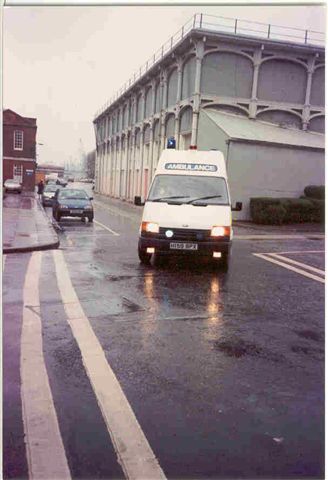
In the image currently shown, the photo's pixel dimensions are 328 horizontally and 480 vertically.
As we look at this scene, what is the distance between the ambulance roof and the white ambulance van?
2cm

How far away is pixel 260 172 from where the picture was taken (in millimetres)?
23297

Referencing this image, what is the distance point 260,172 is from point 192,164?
1395 centimetres

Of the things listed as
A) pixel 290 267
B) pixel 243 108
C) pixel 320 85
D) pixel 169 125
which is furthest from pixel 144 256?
pixel 169 125

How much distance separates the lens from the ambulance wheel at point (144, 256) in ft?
31.4

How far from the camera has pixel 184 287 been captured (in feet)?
25.1

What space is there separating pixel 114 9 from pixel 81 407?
124 inches

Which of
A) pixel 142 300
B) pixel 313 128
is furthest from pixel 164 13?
pixel 313 128

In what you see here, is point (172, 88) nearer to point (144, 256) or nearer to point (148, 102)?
point (148, 102)

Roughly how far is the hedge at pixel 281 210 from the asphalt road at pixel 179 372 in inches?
507

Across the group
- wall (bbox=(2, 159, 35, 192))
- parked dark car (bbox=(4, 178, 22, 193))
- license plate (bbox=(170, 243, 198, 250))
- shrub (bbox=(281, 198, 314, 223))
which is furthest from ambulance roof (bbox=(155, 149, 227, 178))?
shrub (bbox=(281, 198, 314, 223))

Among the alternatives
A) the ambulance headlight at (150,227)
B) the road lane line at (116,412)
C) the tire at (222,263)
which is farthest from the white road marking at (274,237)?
the road lane line at (116,412)

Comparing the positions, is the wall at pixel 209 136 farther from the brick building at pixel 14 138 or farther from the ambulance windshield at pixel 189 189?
the brick building at pixel 14 138

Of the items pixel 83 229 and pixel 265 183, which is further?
pixel 265 183

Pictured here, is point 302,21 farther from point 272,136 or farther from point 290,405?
point 272,136
